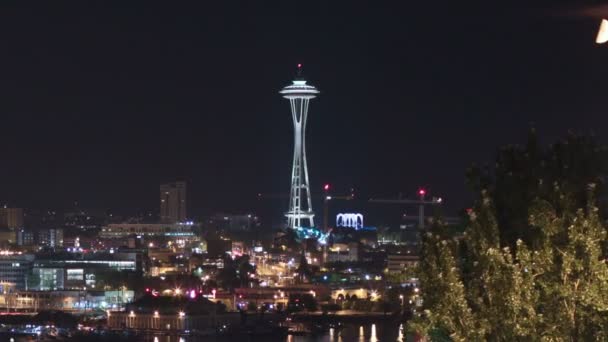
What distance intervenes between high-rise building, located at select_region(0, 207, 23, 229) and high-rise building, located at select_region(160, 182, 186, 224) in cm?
450

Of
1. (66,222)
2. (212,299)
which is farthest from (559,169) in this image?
(66,222)

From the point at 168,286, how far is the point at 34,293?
2.47 meters

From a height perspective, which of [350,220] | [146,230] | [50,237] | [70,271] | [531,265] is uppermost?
[350,220]

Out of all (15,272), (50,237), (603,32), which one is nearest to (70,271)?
(15,272)

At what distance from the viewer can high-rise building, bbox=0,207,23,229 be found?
46.9 m

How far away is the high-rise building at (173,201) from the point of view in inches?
1913

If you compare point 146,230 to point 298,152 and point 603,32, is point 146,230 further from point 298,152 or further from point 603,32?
point 603,32

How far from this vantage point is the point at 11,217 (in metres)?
47.2

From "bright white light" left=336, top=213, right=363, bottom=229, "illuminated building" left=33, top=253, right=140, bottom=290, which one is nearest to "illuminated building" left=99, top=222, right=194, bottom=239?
"bright white light" left=336, top=213, right=363, bottom=229

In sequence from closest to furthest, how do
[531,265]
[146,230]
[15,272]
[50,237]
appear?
[531,265]
[15,272]
[50,237]
[146,230]

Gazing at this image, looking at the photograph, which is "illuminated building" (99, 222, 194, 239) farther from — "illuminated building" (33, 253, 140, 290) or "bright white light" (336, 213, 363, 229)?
"illuminated building" (33, 253, 140, 290)

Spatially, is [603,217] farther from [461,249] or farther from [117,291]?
[117,291]

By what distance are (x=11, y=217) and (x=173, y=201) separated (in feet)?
17.1

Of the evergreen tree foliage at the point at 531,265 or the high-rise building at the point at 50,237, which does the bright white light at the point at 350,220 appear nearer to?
the high-rise building at the point at 50,237
